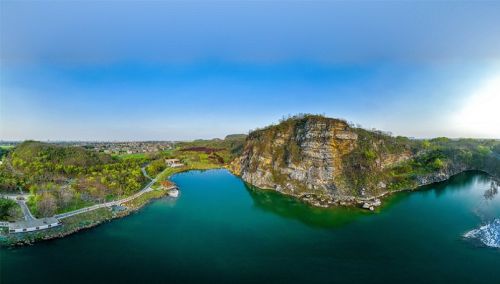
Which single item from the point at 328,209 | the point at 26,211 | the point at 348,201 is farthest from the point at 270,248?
the point at 26,211

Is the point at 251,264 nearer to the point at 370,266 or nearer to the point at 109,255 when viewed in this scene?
the point at 370,266

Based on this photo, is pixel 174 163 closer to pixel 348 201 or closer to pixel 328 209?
pixel 328 209

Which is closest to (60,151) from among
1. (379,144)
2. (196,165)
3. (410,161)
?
(196,165)

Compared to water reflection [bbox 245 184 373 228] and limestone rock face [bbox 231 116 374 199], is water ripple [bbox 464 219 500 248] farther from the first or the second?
limestone rock face [bbox 231 116 374 199]

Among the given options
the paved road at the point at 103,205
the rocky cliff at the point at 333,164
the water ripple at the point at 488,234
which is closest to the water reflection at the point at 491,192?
the rocky cliff at the point at 333,164

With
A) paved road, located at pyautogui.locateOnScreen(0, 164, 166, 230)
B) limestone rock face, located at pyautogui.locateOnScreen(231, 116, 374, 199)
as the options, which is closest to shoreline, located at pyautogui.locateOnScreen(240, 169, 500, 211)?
limestone rock face, located at pyautogui.locateOnScreen(231, 116, 374, 199)

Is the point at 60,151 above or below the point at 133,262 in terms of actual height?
above

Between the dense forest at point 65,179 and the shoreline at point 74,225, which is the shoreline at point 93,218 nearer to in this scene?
the shoreline at point 74,225
